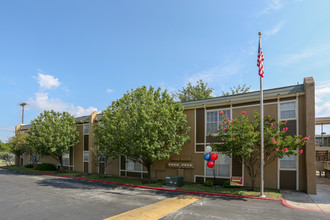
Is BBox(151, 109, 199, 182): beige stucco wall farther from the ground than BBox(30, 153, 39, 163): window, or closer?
farther from the ground

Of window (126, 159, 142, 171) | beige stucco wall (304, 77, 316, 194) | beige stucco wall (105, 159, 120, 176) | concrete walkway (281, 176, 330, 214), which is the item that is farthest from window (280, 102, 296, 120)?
beige stucco wall (105, 159, 120, 176)

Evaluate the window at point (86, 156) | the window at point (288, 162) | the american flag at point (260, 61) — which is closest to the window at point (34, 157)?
the window at point (86, 156)

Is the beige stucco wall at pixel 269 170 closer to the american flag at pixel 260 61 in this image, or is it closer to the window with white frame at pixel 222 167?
the window with white frame at pixel 222 167

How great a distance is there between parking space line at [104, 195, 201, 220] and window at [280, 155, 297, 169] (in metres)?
7.23

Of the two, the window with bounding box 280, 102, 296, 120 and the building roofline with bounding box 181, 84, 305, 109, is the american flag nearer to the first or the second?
the building roofline with bounding box 181, 84, 305, 109

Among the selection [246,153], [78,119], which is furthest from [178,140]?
[78,119]

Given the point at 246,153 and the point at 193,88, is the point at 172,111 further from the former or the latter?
the point at 193,88

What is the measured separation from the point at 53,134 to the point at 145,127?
16.3 m

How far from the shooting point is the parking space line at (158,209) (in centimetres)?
1048

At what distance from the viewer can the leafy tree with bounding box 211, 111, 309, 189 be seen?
14516 millimetres

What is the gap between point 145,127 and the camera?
1845 cm

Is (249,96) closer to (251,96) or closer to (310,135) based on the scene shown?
(251,96)

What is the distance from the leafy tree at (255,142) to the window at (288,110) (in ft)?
2.63

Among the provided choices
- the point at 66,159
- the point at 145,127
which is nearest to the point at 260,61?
the point at 145,127
